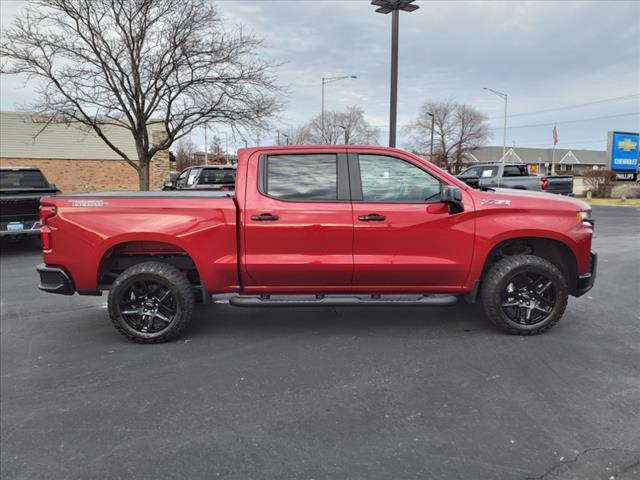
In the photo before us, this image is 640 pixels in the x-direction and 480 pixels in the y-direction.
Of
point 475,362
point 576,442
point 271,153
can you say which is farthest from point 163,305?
point 576,442

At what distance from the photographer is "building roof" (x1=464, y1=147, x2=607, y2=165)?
95562mm

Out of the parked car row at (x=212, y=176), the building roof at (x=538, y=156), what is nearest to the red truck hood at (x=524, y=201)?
the parked car row at (x=212, y=176)

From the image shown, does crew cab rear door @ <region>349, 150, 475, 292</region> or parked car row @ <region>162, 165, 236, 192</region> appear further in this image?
parked car row @ <region>162, 165, 236, 192</region>

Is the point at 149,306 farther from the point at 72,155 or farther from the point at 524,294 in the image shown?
the point at 72,155

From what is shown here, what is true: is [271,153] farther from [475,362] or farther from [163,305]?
[475,362]

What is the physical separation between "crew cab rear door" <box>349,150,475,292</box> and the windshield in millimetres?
9630

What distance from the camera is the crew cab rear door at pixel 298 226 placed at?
4.58 meters

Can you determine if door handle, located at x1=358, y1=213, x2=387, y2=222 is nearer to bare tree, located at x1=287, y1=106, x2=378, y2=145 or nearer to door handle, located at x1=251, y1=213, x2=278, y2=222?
door handle, located at x1=251, y1=213, x2=278, y2=222

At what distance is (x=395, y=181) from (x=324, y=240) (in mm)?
920

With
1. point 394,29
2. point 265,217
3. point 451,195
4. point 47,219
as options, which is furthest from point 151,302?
point 394,29

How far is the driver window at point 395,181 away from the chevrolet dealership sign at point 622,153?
99.9 ft

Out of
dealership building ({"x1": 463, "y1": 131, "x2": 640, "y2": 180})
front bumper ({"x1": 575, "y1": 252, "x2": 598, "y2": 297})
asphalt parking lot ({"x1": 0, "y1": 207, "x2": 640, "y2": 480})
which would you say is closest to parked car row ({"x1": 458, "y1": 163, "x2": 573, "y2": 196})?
front bumper ({"x1": 575, "y1": 252, "x2": 598, "y2": 297})

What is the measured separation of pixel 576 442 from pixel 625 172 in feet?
107

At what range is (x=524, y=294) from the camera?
4766 millimetres
